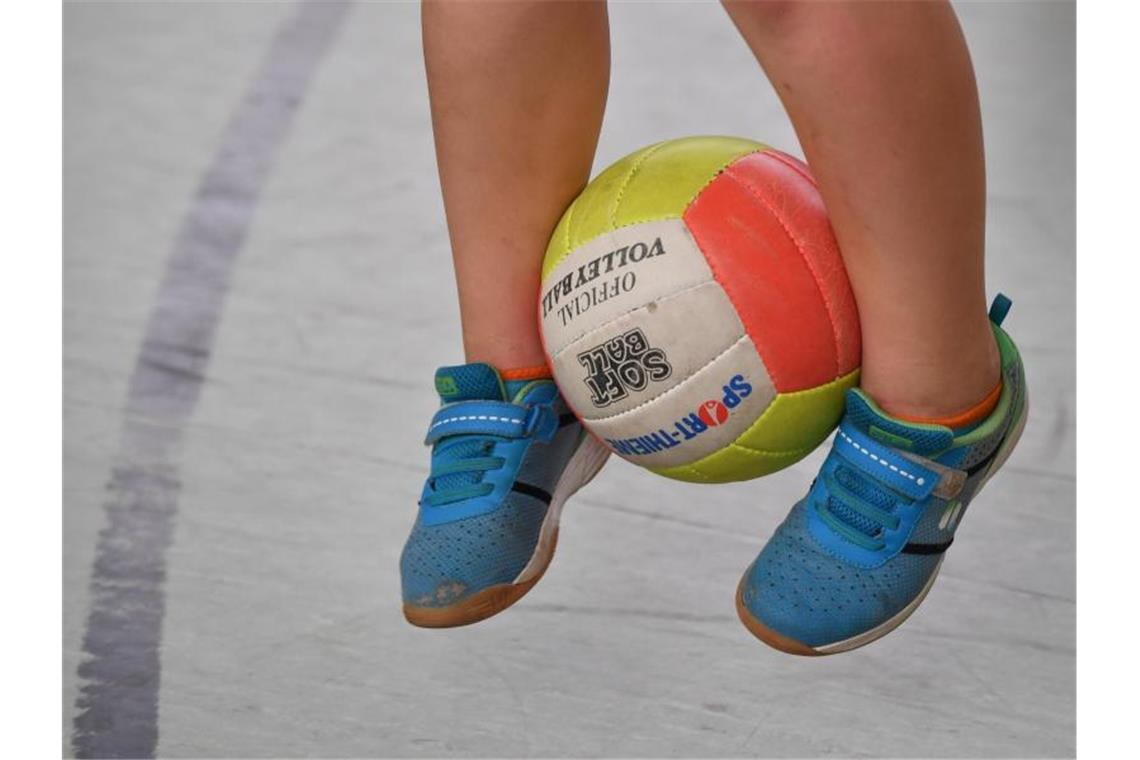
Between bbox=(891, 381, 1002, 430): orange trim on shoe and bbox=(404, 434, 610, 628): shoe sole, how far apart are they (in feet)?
1.07

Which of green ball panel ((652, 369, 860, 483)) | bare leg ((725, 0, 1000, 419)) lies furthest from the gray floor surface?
bare leg ((725, 0, 1000, 419))

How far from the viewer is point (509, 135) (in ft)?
4.34

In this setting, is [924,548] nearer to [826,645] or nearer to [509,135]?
[826,645]

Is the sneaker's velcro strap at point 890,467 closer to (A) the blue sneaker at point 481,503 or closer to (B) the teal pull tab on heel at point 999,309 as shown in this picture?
(B) the teal pull tab on heel at point 999,309

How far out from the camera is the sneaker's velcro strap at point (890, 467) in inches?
49.8

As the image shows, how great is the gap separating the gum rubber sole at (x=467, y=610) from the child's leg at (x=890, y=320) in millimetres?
204

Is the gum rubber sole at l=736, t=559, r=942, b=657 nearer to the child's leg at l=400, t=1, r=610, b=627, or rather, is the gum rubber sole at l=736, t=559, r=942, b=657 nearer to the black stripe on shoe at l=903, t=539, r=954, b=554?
the black stripe on shoe at l=903, t=539, r=954, b=554

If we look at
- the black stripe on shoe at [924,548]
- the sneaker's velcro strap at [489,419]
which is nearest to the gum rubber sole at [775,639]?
the black stripe on shoe at [924,548]

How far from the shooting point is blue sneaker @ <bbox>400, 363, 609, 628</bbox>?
1.36 meters

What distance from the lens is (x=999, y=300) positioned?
138 centimetres

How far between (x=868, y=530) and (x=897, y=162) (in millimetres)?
310

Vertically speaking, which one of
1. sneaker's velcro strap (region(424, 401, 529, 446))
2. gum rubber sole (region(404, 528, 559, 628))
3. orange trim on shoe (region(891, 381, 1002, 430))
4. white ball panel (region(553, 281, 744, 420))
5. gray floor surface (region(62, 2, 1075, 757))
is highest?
white ball panel (region(553, 281, 744, 420))

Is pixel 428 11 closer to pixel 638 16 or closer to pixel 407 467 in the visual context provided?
pixel 407 467

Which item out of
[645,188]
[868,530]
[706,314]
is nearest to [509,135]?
[645,188]
